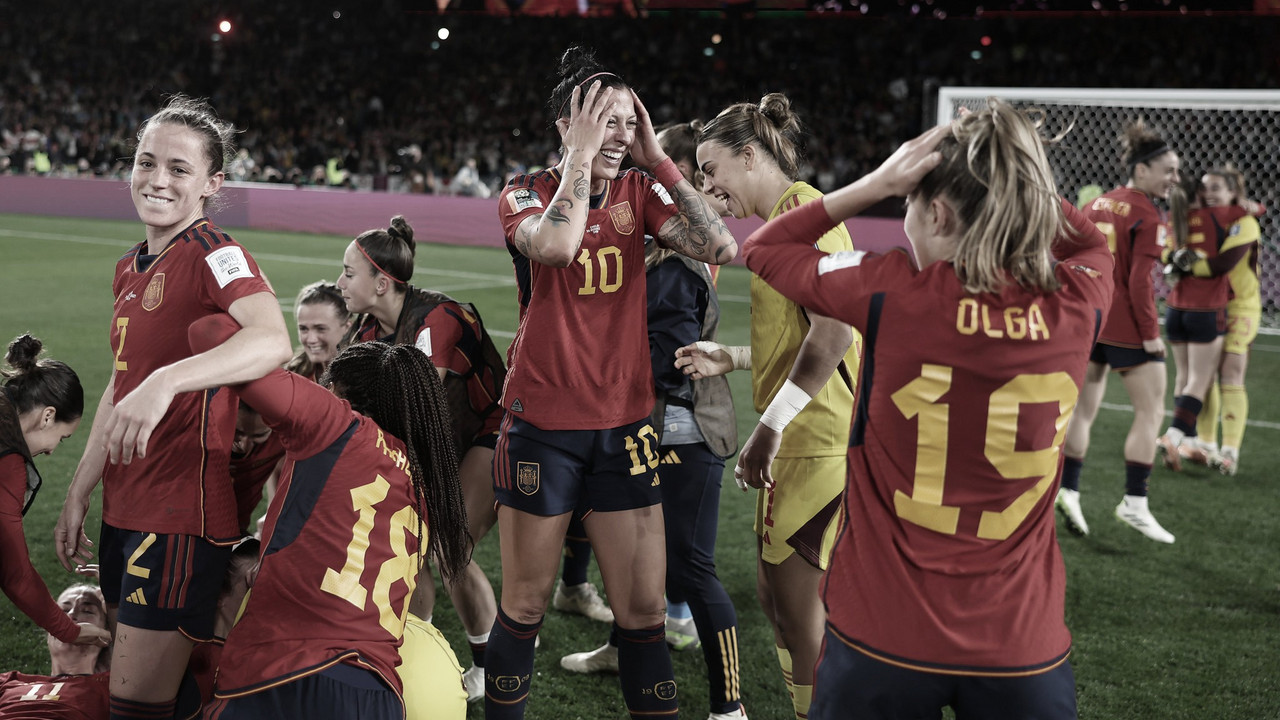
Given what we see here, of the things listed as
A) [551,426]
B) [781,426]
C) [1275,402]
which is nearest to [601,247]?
[551,426]

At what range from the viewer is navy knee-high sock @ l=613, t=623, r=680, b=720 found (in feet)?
10.0

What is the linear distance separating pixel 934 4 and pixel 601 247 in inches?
1131

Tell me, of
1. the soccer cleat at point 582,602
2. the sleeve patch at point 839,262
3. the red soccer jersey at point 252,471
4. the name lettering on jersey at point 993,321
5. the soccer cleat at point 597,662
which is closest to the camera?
the name lettering on jersey at point 993,321

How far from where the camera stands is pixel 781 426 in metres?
2.73

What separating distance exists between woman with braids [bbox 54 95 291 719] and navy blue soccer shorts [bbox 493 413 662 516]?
0.76 m

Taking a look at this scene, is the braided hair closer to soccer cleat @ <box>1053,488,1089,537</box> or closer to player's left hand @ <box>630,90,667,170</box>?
player's left hand @ <box>630,90,667,170</box>

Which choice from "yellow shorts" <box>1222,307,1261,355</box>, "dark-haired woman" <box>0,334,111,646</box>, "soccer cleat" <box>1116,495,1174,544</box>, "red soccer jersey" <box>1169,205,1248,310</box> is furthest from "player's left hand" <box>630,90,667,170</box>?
"yellow shorts" <box>1222,307,1261,355</box>

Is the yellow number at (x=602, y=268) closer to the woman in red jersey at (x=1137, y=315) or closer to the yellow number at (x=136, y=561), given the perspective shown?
the yellow number at (x=136, y=561)

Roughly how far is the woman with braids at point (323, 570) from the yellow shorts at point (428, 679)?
0.23 m

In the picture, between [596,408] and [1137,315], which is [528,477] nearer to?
[596,408]

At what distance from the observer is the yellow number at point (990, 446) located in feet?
6.21

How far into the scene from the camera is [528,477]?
9.86 feet

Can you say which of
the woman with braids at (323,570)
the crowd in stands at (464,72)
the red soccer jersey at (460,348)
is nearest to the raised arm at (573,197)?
the woman with braids at (323,570)

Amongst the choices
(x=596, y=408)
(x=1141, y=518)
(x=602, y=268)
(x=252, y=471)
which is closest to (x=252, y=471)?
(x=252, y=471)
